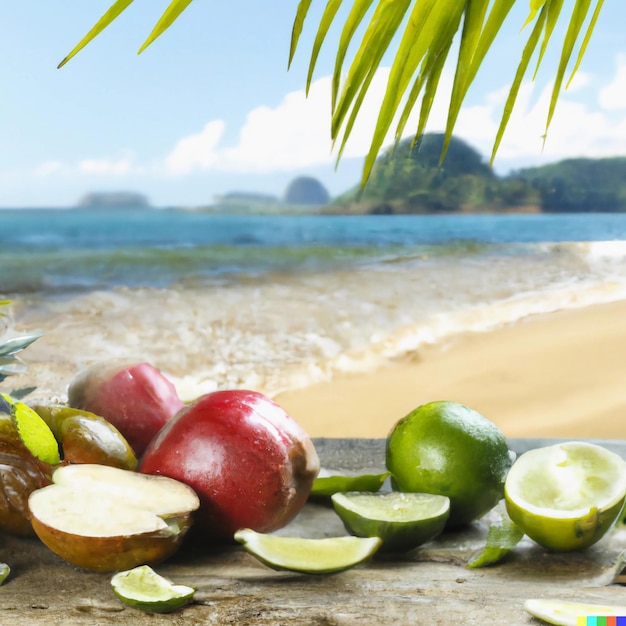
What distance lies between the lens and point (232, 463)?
1.37ft

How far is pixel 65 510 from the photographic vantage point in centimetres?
38

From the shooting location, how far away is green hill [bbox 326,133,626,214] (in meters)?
4.18

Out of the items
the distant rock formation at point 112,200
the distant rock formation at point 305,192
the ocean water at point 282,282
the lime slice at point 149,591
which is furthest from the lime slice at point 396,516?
the distant rock formation at point 112,200

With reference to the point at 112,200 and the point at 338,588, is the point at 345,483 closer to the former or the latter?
the point at 338,588

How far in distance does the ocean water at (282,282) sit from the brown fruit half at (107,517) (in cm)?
248

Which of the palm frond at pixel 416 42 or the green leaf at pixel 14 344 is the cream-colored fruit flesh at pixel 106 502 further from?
the palm frond at pixel 416 42

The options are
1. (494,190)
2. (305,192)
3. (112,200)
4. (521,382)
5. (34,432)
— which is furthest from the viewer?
(112,200)

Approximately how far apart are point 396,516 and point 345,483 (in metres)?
0.09

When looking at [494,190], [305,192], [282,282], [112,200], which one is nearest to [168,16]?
[282,282]

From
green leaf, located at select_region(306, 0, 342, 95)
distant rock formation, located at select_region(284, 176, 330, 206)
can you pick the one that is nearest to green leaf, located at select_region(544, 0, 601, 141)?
green leaf, located at select_region(306, 0, 342, 95)

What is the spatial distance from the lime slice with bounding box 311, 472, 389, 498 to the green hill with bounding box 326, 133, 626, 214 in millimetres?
3624

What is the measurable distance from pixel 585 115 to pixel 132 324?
9.59 ft

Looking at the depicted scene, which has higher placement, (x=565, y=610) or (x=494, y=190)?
(x=494, y=190)

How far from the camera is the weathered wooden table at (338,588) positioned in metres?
0.33
